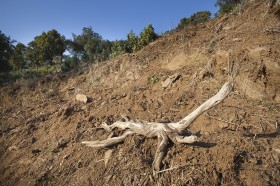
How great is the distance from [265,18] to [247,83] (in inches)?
99.7

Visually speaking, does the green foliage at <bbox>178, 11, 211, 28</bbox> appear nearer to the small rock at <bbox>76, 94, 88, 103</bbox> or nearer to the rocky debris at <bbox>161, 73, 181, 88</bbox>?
the rocky debris at <bbox>161, 73, 181, 88</bbox>

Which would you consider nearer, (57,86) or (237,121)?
(237,121)

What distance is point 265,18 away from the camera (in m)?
4.86

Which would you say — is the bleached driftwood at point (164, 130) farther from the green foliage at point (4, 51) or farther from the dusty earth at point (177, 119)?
the green foliage at point (4, 51)

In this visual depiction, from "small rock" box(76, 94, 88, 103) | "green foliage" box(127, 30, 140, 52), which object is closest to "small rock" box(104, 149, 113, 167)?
"small rock" box(76, 94, 88, 103)

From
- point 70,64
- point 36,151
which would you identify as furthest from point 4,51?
point 36,151

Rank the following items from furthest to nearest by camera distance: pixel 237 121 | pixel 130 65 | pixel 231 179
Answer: pixel 130 65 → pixel 237 121 → pixel 231 179

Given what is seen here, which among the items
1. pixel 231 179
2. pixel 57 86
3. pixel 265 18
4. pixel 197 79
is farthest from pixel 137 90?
pixel 57 86

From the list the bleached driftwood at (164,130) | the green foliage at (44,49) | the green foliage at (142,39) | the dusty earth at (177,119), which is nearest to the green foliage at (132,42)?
the green foliage at (142,39)

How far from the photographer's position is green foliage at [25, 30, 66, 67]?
1889cm

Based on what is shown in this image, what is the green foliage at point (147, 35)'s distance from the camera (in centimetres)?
808

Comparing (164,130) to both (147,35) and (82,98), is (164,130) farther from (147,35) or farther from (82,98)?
(147,35)

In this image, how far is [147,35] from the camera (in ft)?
26.7

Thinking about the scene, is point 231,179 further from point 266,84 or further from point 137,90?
point 137,90
